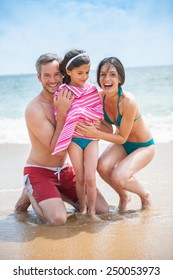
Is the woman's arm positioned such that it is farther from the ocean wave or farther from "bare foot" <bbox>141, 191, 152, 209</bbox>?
the ocean wave

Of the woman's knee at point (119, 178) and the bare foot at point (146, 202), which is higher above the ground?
the woman's knee at point (119, 178)

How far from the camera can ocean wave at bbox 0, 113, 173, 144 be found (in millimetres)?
7297

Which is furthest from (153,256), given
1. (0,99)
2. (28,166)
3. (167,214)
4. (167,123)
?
(0,99)

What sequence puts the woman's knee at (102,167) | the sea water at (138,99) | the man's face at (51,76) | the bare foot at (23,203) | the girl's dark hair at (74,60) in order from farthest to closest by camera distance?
the sea water at (138,99) → the bare foot at (23,203) → the woman's knee at (102,167) → the man's face at (51,76) → the girl's dark hair at (74,60)

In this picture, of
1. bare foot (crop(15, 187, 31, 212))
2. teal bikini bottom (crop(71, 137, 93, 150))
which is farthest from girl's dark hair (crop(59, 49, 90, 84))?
bare foot (crop(15, 187, 31, 212))

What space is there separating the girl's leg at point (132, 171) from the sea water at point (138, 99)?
78 centimetres

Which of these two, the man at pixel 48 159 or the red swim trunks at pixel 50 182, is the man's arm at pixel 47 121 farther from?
the red swim trunks at pixel 50 182

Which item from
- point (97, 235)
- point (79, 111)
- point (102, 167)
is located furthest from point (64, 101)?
point (97, 235)

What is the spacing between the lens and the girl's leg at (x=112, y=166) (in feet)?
11.8

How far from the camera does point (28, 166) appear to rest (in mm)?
3625

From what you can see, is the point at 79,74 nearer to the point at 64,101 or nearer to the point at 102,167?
the point at 64,101

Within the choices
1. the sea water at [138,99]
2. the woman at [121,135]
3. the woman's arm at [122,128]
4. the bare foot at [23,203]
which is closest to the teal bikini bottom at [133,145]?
the woman at [121,135]

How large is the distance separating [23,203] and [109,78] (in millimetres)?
1483

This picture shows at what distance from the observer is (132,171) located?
350cm
